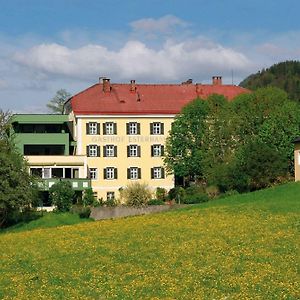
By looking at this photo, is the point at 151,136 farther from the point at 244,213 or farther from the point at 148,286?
the point at 148,286

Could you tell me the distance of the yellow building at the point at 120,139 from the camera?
3344 inches

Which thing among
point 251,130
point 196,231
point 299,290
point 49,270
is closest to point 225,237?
point 196,231

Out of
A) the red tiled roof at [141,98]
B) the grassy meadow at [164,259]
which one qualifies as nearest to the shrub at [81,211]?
the grassy meadow at [164,259]

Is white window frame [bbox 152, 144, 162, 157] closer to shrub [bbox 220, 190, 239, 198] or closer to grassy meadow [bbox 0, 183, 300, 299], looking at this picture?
shrub [bbox 220, 190, 239, 198]

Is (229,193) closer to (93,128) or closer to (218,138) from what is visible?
(218,138)

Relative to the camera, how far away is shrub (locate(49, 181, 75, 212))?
70088 millimetres

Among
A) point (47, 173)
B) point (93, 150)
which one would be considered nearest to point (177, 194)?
point (93, 150)

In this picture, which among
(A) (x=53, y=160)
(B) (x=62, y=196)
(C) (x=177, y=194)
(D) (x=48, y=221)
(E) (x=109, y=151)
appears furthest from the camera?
(E) (x=109, y=151)

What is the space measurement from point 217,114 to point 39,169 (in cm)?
1949

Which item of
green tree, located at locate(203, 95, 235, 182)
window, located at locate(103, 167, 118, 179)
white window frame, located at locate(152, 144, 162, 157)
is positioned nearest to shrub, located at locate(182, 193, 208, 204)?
green tree, located at locate(203, 95, 235, 182)

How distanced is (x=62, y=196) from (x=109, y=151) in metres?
16.0

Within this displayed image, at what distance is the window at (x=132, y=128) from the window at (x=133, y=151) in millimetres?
1610

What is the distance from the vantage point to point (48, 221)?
2379 inches

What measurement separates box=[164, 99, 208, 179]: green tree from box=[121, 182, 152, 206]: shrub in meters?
6.15
